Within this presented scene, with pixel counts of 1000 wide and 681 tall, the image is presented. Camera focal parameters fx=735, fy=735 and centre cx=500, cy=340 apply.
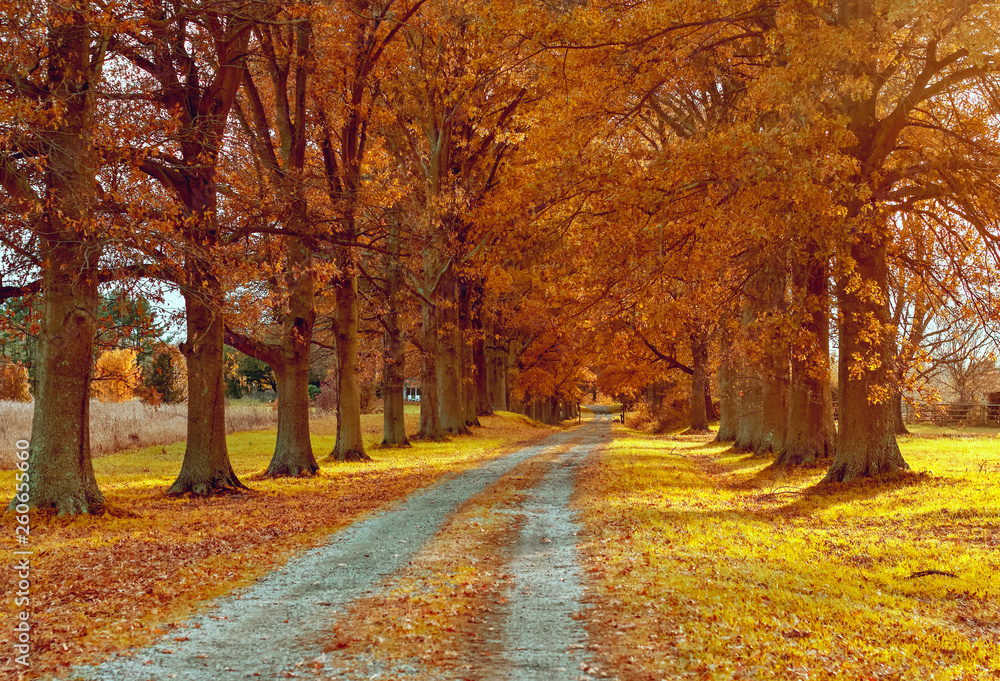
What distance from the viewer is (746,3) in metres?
12.3

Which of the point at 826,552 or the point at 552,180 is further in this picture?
the point at 552,180

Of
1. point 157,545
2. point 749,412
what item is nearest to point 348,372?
point 157,545

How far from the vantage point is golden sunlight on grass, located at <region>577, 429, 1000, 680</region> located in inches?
222

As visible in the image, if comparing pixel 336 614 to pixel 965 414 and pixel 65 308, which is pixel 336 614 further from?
pixel 965 414

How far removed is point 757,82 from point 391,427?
58.5 feet

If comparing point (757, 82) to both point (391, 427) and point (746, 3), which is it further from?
point (391, 427)

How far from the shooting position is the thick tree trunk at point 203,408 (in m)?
14.3

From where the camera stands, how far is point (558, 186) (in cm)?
1388

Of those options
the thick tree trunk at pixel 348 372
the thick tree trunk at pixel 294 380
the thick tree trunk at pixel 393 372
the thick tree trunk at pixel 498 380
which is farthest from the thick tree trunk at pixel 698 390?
the thick tree trunk at pixel 294 380

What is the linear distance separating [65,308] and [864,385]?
1430 centimetres

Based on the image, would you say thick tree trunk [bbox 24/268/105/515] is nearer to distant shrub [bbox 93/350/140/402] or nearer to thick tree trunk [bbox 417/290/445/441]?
thick tree trunk [bbox 417/290/445/441]

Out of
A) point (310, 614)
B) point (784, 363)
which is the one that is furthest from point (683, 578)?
point (784, 363)

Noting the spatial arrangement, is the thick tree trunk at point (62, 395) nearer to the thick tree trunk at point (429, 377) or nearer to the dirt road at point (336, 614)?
the dirt road at point (336, 614)

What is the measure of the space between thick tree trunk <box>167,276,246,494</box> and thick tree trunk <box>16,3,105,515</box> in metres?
3.19
